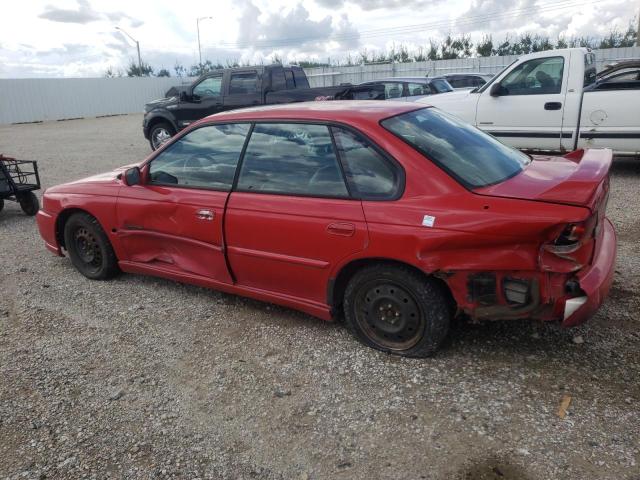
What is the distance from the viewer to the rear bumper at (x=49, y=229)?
4812mm

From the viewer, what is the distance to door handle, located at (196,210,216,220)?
3662mm

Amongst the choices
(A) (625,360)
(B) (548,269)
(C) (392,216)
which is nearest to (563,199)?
(B) (548,269)

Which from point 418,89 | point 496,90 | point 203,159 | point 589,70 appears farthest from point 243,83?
point 203,159

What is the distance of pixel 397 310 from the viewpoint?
3.15 metres

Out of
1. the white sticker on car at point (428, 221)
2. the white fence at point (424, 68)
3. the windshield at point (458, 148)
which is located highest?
the white fence at point (424, 68)

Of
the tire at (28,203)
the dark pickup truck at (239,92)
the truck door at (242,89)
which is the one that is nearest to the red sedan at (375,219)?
the tire at (28,203)

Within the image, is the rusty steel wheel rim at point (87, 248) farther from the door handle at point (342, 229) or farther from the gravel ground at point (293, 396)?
the door handle at point (342, 229)

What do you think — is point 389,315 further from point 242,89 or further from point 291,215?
point 242,89

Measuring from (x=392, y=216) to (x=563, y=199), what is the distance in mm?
885

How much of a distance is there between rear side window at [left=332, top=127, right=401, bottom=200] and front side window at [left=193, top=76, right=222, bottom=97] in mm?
8601

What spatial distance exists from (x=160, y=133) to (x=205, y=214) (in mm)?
9288

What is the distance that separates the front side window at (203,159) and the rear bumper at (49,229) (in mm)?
1350

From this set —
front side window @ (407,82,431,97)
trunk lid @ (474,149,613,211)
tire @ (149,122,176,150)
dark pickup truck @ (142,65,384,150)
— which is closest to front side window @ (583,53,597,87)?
front side window @ (407,82,431,97)

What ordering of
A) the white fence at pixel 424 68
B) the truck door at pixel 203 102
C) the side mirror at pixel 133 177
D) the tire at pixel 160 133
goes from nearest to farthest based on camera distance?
the side mirror at pixel 133 177
the truck door at pixel 203 102
the tire at pixel 160 133
the white fence at pixel 424 68
